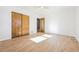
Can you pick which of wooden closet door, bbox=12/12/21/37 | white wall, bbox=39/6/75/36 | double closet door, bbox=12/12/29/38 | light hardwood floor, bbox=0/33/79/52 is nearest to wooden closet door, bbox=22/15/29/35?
double closet door, bbox=12/12/29/38

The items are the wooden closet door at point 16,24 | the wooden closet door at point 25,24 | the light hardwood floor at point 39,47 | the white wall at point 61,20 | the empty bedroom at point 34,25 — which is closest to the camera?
the light hardwood floor at point 39,47

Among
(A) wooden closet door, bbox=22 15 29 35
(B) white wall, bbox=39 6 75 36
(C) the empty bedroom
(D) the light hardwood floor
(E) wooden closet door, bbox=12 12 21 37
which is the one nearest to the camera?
(D) the light hardwood floor

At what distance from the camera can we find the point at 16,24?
6.01 m

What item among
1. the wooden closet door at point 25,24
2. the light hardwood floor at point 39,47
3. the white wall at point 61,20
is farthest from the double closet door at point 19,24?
the white wall at point 61,20

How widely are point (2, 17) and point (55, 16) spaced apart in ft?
16.2

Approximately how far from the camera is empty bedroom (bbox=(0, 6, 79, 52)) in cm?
456

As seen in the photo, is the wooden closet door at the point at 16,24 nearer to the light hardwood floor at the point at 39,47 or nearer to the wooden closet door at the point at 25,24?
the wooden closet door at the point at 25,24

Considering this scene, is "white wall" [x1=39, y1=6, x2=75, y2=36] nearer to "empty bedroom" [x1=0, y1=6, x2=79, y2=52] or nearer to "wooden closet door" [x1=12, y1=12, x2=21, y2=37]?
"empty bedroom" [x1=0, y1=6, x2=79, y2=52]

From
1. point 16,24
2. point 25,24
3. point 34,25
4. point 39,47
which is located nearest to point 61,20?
point 34,25

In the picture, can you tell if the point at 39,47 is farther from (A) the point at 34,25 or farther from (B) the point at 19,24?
(A) the point at 34,25

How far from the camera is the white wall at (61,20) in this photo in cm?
673

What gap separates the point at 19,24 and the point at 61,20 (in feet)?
11.4
